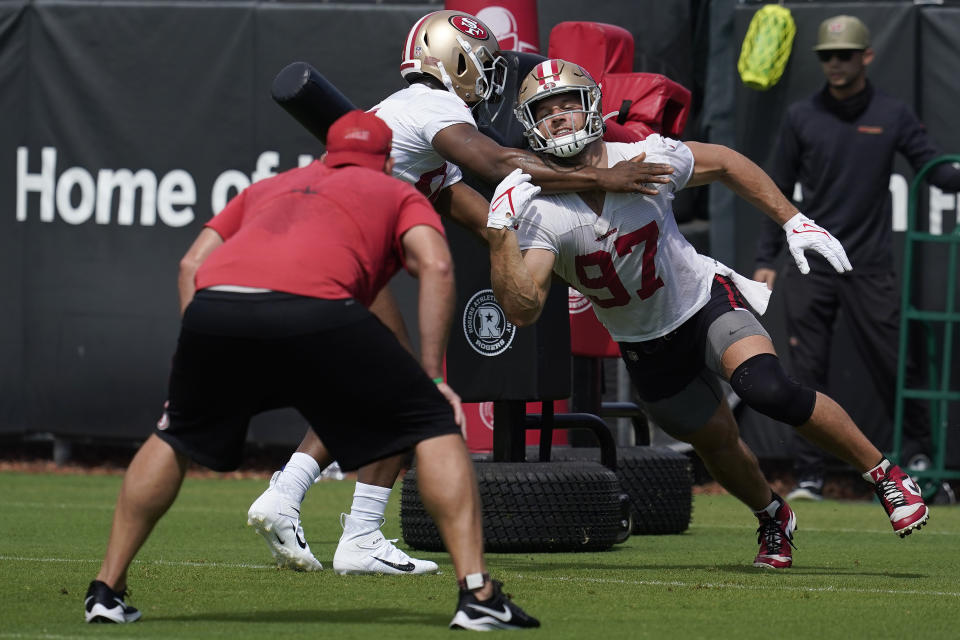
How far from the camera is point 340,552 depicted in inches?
246

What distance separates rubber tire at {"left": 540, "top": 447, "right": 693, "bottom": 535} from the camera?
26.9ft

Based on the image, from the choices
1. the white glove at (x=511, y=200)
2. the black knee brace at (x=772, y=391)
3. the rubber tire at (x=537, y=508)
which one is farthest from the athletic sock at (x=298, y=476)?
the black knee brace at (x=772, y=391)

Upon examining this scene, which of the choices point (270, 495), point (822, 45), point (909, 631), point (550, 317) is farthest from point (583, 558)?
point (822, 45)

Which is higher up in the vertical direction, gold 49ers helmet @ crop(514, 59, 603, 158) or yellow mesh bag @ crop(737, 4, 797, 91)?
yellow mesh bag @ crop(737, 4, 797, 91)

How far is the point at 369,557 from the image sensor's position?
6230 millimetres

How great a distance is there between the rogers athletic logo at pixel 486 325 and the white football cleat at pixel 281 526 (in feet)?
3.90

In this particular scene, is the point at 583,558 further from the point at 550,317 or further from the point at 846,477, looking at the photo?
the point at 846,477

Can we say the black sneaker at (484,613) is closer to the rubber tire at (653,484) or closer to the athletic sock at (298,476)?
the athletic sock at (298,476)

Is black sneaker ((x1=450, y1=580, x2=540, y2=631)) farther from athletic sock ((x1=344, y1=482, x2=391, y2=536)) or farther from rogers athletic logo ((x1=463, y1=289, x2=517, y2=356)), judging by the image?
rogers athletic logo ((x1=463, y1=289, x2=517, y2=356))

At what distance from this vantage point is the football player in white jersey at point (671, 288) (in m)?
6.23

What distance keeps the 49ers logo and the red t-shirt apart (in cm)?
194

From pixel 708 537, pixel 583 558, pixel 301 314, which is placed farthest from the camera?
pixel 708 537

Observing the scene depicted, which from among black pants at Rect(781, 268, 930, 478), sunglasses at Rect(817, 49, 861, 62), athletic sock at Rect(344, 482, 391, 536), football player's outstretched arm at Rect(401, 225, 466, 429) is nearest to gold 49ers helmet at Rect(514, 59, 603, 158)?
athletic sock at Rect(344, 482, 391, 536)

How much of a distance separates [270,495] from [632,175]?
1.72 metres
